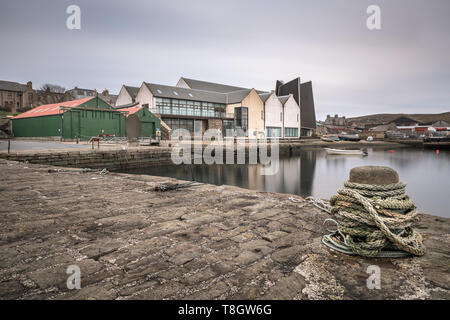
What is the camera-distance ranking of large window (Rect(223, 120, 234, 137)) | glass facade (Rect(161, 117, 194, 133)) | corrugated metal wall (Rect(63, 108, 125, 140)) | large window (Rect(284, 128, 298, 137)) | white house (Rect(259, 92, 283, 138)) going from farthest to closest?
large window (Rect(284, 128, 298, 137)) → white house (Rect(259, 92, 283, 138)) → large window (Rect(223, 120, 234, 137)) → glass facade (Rect(161, 117, 194, 133)) → corrugated metal wall (Rect(63, 108, 125, 140))

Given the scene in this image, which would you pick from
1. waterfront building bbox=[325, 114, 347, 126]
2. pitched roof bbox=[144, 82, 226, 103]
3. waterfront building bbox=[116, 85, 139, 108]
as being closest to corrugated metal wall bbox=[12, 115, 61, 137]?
waterfront building bbox=[116, 85, 139, 108]

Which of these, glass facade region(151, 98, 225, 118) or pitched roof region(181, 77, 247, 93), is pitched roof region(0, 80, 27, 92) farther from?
glass facade region(151, 98, 225, 118)

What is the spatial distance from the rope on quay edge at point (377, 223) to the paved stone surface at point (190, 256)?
11 cm

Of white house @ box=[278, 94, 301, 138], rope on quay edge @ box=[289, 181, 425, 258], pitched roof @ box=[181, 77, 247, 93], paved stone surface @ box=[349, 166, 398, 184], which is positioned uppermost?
pitched roof @ box=[181, 77, 247, 93]

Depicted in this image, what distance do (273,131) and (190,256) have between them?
50.2 metres

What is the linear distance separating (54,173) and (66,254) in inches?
281

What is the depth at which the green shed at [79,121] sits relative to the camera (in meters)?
28.0

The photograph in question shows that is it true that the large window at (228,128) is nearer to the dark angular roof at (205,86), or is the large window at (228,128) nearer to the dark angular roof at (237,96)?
the dark angular roof at (237,96)

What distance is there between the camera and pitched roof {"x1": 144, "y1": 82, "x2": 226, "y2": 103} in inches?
1544

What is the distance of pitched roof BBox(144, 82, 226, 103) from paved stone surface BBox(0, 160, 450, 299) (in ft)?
122

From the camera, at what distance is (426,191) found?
15555 mm

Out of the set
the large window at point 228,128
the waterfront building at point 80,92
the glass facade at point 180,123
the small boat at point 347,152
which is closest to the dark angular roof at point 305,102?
the large window at point 228,128

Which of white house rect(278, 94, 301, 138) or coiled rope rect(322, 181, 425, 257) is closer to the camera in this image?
coiled rope rect(322, 181, 425, 257)

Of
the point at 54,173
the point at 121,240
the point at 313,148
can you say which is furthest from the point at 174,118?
the point at 121,240
